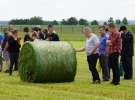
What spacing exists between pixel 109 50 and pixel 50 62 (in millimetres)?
1858

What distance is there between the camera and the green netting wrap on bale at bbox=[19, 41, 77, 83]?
18.1 m

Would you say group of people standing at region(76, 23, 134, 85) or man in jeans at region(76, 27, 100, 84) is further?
man in jeans at region(76, 27, 100, 84)

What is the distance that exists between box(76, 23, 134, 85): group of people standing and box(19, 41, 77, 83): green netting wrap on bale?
0.47 meters

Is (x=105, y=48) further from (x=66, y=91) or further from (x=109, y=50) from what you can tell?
(x=66, y=91)

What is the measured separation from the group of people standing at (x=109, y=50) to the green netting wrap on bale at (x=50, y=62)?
475 millimetres

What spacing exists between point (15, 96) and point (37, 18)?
79.6 meters

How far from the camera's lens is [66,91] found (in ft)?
53.2

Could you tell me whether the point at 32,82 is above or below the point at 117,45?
below

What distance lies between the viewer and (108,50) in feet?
58.3

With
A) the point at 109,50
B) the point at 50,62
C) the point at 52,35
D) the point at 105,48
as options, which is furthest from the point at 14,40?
the point at 109,50

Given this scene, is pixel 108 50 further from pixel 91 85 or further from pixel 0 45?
pixel 0 45

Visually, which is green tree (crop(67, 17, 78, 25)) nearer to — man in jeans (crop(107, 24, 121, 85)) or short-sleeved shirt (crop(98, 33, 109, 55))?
short-sleeved shirt (crop(98, 33, 109, 55))

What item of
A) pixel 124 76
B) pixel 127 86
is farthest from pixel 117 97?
pixel 124 76

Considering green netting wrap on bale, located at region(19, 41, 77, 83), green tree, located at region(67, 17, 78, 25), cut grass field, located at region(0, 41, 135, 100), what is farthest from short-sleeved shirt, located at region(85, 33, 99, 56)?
green tree, located at region(67, 17, 78, 25)
